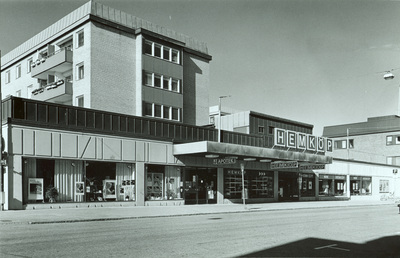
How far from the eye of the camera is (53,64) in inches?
1475

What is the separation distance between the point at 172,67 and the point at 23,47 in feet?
55.9

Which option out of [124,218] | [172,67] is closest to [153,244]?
[124,218]

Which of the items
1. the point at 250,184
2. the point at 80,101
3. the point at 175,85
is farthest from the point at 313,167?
the point at 80,101

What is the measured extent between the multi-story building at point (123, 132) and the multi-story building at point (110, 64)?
0.29 feet

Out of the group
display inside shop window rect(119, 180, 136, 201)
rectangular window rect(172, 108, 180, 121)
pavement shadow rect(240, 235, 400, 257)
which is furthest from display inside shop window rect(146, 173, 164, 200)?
pavement shadow rect(240, 235, 400, 257)

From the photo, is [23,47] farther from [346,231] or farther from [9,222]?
[346,231]

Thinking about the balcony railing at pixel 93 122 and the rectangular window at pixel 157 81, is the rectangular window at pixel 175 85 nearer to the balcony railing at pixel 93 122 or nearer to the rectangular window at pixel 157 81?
the rectangular window at pixel 157 81

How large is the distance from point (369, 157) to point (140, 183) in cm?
5599

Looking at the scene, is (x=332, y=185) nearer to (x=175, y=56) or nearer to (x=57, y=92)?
(x=175, y=56)

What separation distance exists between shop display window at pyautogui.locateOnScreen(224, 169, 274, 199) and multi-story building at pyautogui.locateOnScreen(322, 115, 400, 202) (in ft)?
41.0

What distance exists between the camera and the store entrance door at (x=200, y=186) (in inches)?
1312

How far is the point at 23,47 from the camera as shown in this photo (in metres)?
45.4

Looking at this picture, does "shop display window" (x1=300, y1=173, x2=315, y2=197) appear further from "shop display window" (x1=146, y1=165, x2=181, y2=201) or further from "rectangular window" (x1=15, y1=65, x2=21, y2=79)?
"rectangular window" (x1=15, y1=65, x2=21, y2=79)

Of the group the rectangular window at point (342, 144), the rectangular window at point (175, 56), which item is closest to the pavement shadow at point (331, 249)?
the rectangular window at point (175, 56)
